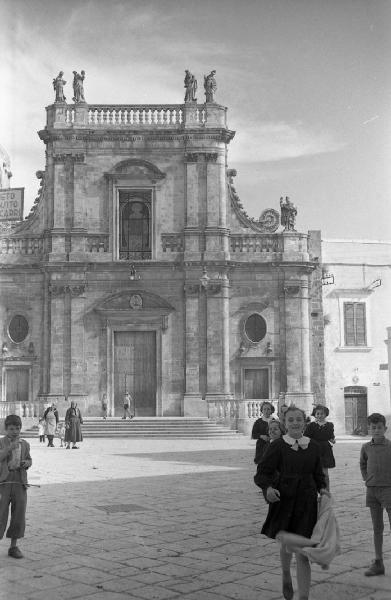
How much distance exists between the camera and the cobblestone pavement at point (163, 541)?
6.88 metres

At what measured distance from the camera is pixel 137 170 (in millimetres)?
33500

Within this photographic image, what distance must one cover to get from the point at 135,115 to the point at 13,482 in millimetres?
27394

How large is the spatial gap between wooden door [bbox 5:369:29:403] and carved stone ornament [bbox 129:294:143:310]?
5.27 metres

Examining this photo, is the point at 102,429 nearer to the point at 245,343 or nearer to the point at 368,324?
the point at 245,343

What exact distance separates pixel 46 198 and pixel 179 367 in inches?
371

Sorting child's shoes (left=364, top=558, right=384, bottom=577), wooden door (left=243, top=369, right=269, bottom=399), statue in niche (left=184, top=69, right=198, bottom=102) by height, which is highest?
statue in niche (left=184, top=69, right=198, bottom=102)

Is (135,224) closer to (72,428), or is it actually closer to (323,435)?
(72,428)

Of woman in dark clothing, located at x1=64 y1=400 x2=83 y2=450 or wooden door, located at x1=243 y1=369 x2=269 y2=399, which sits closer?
woman in dark clothing, located at x1=64 y1=400 x2=83 y2=450

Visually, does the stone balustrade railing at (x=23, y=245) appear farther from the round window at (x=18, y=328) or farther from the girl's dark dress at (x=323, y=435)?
the girl's dark dress at (x=323, y=435)

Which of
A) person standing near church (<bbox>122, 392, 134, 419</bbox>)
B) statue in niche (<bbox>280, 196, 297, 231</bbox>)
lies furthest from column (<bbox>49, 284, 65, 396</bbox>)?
statue in niche (<bbox>280, 196, 297, 231</bbox>)

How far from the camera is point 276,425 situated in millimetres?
11852

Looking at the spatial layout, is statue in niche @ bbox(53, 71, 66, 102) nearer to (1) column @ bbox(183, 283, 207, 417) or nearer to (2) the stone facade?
(1) column @ bbox(183, 283, 207, 417)

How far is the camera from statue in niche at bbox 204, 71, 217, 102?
1310 inches

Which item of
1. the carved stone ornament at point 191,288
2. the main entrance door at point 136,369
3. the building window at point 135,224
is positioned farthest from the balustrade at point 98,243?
the carved stone ornament at point 191,288
